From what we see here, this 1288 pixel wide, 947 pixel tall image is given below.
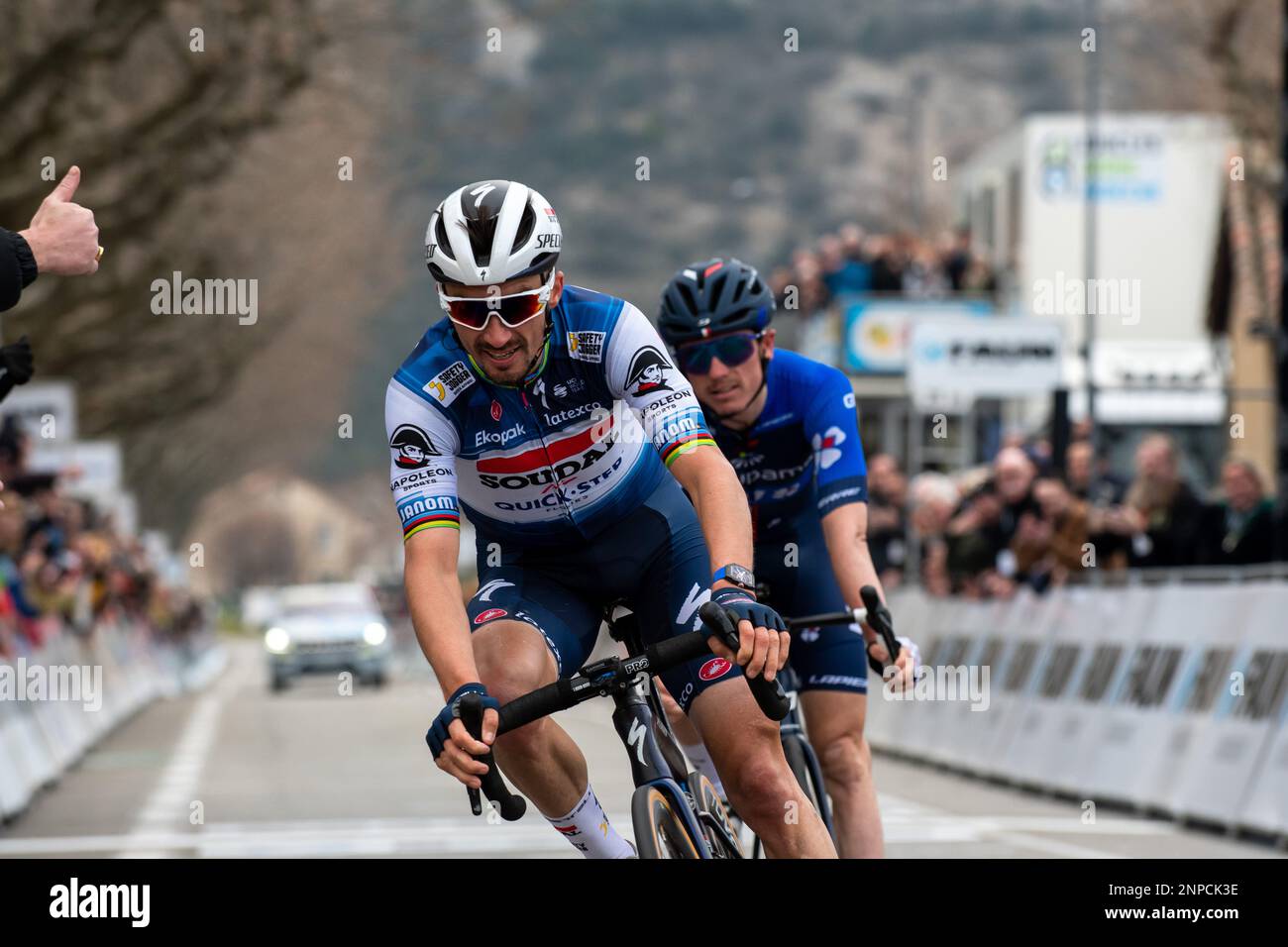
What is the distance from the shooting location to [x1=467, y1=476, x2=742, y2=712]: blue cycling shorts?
6.48 meters

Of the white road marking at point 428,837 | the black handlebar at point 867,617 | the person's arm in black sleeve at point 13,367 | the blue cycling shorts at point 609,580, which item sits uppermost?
the person's arm in black sleeve at point 13,367

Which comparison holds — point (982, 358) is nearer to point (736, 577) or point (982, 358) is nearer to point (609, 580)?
point (609, 580)

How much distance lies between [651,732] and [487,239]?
4.14 ft

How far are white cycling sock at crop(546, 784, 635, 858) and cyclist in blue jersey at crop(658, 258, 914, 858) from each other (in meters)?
1.00

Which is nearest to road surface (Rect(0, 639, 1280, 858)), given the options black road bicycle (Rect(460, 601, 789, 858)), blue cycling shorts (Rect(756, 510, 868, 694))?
blue cycling shorts (Rect(756, 510, 868, 694))

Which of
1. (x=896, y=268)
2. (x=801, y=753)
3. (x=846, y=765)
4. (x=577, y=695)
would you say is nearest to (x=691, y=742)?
(x=801, y=753)

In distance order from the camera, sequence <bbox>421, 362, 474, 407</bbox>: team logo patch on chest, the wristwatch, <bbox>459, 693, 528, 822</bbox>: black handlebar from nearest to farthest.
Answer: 1. <bbox>459, 693, 528, 822</bbox>: black handlebar
2. the wristwatch
3. <bbox>421, 362, 474, 407</bbox>: team logo patch on chest

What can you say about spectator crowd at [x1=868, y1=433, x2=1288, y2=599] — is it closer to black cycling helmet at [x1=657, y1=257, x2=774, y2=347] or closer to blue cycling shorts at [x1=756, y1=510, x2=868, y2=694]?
Result: blue cycling shorts at [x1=756, y1=510, x2=868, y2=694]

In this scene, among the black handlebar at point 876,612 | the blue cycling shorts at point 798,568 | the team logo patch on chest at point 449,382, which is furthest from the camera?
the blue cycling shorts at point 798,568

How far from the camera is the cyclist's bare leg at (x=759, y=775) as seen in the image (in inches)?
244
